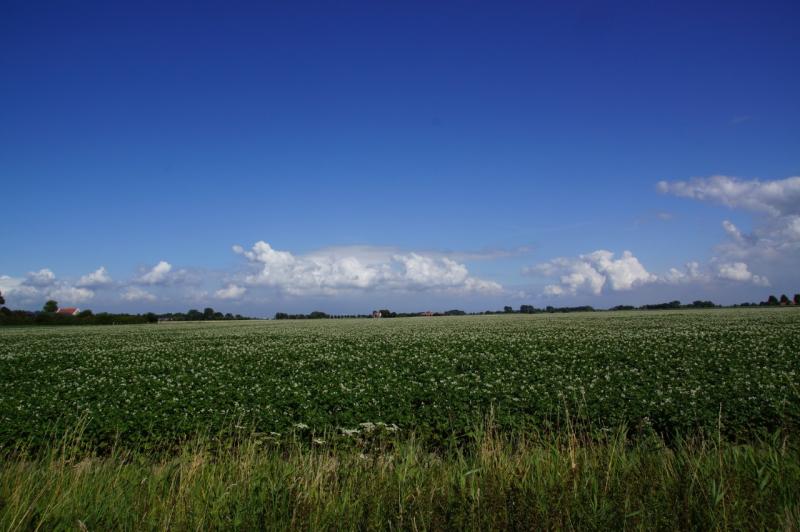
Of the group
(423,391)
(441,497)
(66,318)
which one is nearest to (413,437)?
(441,497)

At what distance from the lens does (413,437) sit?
20.5 ft

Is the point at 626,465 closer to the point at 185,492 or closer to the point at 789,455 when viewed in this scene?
the point at 789,455

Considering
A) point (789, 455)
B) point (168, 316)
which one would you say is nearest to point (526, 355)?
point (789, 455)

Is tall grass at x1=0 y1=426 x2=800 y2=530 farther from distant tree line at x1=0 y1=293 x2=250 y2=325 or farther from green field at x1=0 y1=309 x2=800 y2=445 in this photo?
distant tree line at x1=0 y1=293 x2=250 y2=325

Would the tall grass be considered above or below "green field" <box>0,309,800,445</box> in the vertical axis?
above

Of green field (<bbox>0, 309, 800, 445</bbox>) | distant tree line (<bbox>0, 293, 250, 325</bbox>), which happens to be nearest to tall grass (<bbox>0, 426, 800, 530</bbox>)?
green field (<bbox>0, 309, 800, 445</bbox>)

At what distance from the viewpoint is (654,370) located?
1675 centimetres

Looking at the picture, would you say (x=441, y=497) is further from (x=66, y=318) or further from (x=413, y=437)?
(x=66, y=318)

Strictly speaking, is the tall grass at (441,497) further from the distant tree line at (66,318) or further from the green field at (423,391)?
the distant tree line at (66,318)

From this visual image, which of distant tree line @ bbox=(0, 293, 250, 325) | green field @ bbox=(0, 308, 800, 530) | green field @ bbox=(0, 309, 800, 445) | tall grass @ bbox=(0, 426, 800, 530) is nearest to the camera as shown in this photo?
tall grass @ bbox=(0, 426, 800, 530)

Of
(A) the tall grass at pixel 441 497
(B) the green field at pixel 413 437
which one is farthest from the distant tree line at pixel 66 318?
(A) the tall grass at pixel 441 497

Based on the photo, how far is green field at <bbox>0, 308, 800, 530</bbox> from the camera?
424 centimetres

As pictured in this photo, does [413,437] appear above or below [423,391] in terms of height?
above

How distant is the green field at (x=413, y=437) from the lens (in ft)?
13.9
